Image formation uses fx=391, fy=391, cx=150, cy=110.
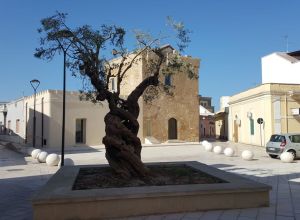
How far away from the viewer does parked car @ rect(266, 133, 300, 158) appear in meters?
20.1

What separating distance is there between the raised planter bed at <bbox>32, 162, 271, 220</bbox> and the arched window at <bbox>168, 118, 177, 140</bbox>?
28.9 metres

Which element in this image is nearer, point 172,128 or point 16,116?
point 172,128

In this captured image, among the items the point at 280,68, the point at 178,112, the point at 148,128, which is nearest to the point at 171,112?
the point at 178,112

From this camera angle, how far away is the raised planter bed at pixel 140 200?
21.9 ft

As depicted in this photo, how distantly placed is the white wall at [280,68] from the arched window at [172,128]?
35.3ft

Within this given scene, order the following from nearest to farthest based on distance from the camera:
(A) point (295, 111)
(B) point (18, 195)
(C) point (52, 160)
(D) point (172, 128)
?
(B) point (18, 195) → (C) point (52, 160) → (A) point (295, 111) → (D) point (172, 128)

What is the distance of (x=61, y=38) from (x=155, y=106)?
87.6ft

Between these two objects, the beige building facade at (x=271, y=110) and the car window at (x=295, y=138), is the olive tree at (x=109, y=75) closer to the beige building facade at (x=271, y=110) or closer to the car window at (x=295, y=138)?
the car window at (x=295, y=138)

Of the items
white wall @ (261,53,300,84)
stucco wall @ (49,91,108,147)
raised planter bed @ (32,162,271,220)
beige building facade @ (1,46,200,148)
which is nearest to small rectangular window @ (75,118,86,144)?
beige building facade @ (1,46,200,148)

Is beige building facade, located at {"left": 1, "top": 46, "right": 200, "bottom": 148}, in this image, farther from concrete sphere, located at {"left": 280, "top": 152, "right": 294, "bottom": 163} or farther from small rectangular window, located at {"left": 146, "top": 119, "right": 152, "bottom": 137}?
concrete sphere, located at {"left": 280, "top": 152, "right": 294, "bottom": 163}

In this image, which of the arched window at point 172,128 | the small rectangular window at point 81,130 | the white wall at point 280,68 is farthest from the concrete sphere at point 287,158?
the arched window at point 172,128

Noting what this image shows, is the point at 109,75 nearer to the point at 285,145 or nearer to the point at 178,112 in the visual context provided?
the point at 285,145

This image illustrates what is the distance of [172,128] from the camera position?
3716 centimetres

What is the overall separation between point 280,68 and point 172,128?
12.0 metres
